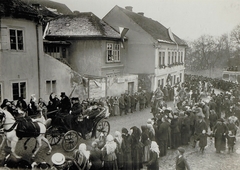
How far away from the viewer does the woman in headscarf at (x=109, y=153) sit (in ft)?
16.6

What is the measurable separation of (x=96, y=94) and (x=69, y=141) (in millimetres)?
1802

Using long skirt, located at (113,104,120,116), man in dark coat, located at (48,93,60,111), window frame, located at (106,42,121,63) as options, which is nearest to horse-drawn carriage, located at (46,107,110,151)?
man in dark coat, located at (48,93,60,111)

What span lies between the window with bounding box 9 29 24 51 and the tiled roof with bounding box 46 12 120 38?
1.59 m

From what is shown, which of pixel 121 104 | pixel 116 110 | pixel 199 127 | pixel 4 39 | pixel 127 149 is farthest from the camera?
pixel 116 110

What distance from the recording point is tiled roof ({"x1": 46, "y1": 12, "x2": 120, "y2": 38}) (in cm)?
656

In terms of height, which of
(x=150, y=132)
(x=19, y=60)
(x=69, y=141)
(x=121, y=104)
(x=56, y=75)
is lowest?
(x=69, y=141)

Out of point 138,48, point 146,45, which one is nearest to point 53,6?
point 138,48

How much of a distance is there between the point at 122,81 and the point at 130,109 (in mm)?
2984

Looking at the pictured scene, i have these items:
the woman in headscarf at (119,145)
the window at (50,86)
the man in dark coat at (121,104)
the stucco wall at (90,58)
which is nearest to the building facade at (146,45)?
the stucco wall at (90,58)

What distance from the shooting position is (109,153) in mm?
5070

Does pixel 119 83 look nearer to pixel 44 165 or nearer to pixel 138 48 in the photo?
pixel 138 48

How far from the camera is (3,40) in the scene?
15.1 feet

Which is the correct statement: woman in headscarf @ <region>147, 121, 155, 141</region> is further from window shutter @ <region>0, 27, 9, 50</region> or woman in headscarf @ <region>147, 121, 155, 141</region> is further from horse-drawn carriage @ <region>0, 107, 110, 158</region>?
window shutter @ <region>0, 27, 9, 50</region>

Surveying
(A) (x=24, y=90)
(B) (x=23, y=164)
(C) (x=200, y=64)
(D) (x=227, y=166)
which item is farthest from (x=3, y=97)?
(C) (x=200, y=64)
